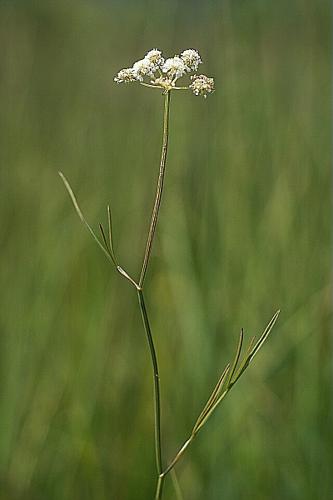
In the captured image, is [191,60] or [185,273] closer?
[191,60]

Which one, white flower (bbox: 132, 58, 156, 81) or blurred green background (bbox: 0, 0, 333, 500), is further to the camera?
blurred green background (bbox: 0, 0, 333, 500)

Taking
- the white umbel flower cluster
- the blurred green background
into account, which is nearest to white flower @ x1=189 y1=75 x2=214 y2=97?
the white umbel flower cluster

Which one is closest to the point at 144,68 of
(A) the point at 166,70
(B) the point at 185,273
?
(A) the point at 166,70

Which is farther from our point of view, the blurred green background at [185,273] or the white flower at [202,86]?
the blurred green background at [185,273]

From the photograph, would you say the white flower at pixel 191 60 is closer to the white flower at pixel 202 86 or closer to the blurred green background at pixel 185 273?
the white flower at pixel 202 86

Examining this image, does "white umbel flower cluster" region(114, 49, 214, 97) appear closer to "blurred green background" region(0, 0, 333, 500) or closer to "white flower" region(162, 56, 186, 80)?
"white flower" region(162, 56, 186, 80)

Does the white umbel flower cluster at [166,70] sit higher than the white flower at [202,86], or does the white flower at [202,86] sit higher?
the white umbel flower cluster at [166,70]

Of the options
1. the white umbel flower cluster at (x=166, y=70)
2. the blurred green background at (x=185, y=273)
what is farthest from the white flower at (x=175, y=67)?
the blurred green background at (x=185, y=273)

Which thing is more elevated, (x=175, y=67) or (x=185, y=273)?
(x=175, y=67)

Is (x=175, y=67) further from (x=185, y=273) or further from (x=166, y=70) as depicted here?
(x=185, y=273)

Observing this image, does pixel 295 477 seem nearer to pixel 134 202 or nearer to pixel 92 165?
pixel 134 202
